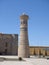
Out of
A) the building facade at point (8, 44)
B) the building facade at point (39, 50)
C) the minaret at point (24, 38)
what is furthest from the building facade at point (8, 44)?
the minaret at point (24, 38)

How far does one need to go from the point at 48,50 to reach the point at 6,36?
12.4 m

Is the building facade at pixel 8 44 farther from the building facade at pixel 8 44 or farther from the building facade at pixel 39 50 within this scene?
the building facade at pixel 39 50

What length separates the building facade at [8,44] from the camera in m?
40.8

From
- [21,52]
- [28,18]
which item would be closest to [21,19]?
[28,18]

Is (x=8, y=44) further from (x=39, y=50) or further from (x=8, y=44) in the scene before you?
(x=39, y=50)

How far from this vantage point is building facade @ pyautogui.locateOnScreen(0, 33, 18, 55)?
40781mm

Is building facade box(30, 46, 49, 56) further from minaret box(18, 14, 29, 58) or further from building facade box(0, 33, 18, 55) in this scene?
minaret box(18, 14, 29, 58)

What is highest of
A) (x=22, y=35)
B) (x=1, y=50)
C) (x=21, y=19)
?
(x=21, y=19)

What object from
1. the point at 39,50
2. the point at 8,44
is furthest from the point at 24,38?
the point at 8,44

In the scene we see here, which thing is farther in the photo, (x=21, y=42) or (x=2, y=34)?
(x=2, y=34)

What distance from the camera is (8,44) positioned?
4106 cm

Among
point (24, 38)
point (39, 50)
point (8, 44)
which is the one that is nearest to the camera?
point (24, 38)

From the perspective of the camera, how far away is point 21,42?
23.9 metres

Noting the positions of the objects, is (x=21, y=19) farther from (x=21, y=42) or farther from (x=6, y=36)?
(x=6, y=36)
